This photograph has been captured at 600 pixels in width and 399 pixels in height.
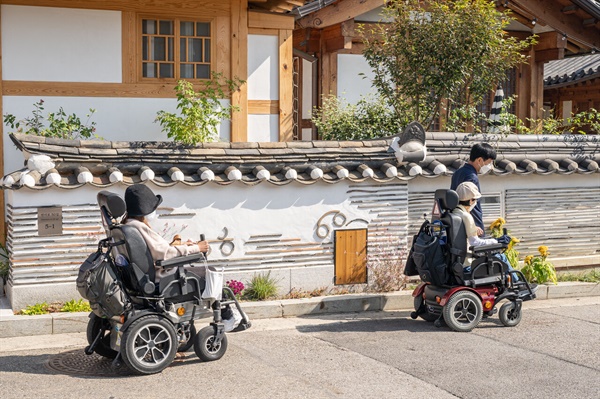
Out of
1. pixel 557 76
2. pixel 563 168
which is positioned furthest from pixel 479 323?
pixel 557 76

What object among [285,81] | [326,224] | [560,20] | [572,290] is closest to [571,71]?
[560,20]

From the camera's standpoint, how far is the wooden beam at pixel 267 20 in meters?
13.4

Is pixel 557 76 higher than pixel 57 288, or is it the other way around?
pixel 557 76

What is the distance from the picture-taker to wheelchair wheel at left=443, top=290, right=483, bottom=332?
9.31 meters

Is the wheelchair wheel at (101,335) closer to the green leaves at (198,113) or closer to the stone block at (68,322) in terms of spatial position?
the stone block at (68,322)

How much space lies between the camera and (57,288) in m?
9.83

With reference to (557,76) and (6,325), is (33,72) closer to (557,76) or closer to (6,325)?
(6,325)

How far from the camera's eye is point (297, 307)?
10375 millimetres

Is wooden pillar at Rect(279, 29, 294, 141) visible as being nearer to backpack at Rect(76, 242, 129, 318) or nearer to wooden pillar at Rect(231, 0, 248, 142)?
wooden pillar at Rect(231, 0, 248, 142)

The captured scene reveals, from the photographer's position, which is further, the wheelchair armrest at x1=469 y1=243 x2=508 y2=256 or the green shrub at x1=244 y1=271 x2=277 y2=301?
the green shrub at x1=244 y1=271 x2=277 y2=301

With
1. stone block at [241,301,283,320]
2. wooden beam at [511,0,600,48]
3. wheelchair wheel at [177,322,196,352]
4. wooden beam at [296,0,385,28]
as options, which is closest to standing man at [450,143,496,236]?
stone block at [241,301,283,320]

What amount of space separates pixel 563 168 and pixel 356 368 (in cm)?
614

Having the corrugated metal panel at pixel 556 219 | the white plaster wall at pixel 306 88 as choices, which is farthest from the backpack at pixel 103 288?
the white plaster wall at pixel 306 88

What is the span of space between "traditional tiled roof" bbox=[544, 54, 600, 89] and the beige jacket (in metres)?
16.3
